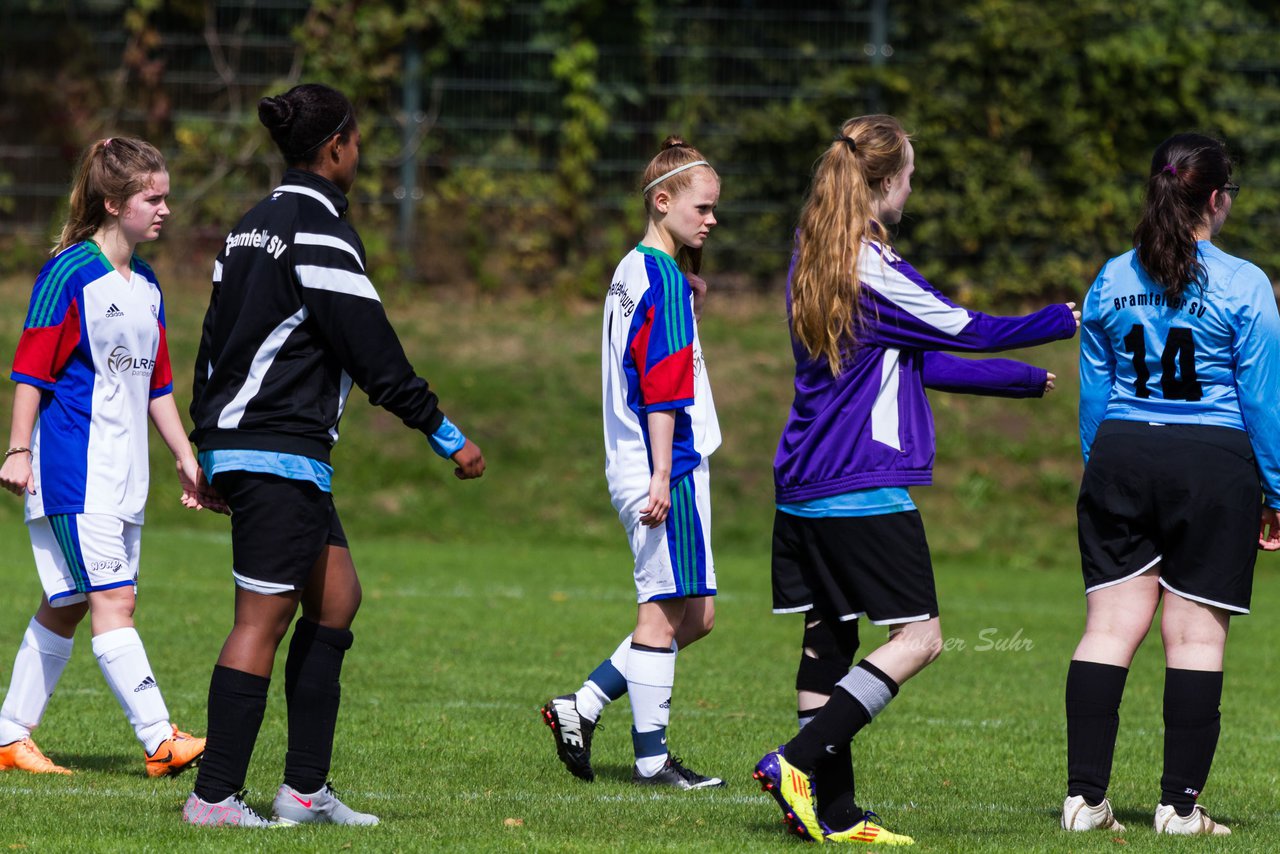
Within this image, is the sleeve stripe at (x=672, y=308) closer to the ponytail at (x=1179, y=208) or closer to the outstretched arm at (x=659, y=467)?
the outstretched arm at (x=659, y=467)

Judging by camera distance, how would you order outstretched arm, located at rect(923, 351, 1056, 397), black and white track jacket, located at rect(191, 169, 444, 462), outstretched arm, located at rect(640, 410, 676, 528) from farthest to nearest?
1. outstretched arm, located at rect(640, 410, 676, 528)
2. outstretched arm, located at rect(923, 351, 1056, 397)
3. black and white track jacket, located at rect(191, 169, 444, 462)

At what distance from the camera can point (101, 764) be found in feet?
19.5

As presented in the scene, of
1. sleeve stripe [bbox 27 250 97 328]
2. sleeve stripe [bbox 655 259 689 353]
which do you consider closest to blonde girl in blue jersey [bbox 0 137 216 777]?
sleeve stripe [bbox 27 250 97 328]

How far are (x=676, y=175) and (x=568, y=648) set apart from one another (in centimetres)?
401

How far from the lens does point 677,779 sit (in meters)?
5.79

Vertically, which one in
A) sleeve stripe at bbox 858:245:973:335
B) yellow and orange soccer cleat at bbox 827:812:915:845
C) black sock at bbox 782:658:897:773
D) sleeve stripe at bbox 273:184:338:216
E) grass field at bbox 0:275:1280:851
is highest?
sleeve stripe at bbox 273:184:338:216

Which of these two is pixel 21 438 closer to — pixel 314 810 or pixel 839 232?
pixel 314 810

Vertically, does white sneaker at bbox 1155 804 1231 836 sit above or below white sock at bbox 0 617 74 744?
below

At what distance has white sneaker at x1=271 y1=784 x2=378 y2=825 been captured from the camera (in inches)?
Result: 190

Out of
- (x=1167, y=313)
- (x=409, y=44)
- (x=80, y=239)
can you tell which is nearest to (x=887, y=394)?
(x=1167, y=313)

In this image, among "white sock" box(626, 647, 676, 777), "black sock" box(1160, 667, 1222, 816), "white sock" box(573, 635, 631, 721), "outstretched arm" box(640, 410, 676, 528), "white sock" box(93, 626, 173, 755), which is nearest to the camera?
"black sock" box(1160, 667, 1222, 816)

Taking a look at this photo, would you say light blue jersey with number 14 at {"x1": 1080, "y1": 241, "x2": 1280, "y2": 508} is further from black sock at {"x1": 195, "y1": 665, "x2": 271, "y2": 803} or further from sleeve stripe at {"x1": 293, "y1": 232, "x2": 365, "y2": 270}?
black sock at {"x1": 195, "y1": 665, "x2": 271, "y2": 803}

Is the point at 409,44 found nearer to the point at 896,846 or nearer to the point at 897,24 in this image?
the point at 897,24

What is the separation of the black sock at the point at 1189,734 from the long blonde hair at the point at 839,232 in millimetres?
1499
